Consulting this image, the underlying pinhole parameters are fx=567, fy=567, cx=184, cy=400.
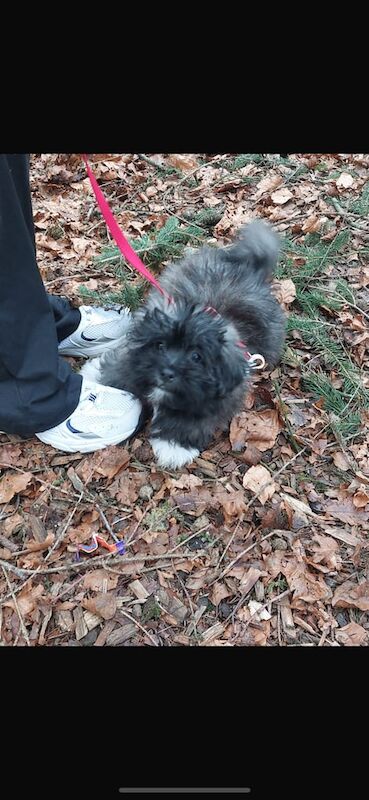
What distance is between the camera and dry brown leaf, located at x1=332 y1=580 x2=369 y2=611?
3.58 m

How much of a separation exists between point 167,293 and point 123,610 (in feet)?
7.81

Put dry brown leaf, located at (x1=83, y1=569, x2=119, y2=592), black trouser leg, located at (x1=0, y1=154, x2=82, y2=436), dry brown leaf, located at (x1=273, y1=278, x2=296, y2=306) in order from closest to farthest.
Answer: black trouser leg, located at (x1=0, y1=154, x2=82, y2=436), dry brown leaf, located at (x1=83, y1=569, x2=119, y2=592), dry brown leaf, located at (x1=273, y1=278, x2=296, y2=306)

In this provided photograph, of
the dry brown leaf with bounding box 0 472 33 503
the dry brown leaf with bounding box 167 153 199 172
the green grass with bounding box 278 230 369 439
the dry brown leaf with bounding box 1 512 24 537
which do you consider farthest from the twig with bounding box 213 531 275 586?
the dry brown leaf with bounding box 167 153 199 172

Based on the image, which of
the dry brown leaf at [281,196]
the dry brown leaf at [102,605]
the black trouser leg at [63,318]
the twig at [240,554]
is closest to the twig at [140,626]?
the dry brown leaf at [102,605]

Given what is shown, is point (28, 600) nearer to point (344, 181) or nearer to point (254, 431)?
point (254, 431)

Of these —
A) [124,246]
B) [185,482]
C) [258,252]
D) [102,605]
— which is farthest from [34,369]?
[258,252]

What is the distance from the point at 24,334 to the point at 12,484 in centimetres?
110

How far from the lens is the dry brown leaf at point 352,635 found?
344 centimetres

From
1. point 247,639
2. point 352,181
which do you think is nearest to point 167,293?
point 247,639

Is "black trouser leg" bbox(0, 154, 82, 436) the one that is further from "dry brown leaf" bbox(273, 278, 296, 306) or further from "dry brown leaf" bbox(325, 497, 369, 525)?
"dry brown leaf" bbox(273, 278, 296, 306)

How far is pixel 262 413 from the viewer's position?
4.55m

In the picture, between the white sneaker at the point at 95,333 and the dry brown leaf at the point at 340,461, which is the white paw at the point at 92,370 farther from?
the dry brown leaf at the point at 340,461

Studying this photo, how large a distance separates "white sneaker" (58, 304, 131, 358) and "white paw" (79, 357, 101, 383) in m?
0.14

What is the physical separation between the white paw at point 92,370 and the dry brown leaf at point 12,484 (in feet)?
3.11
